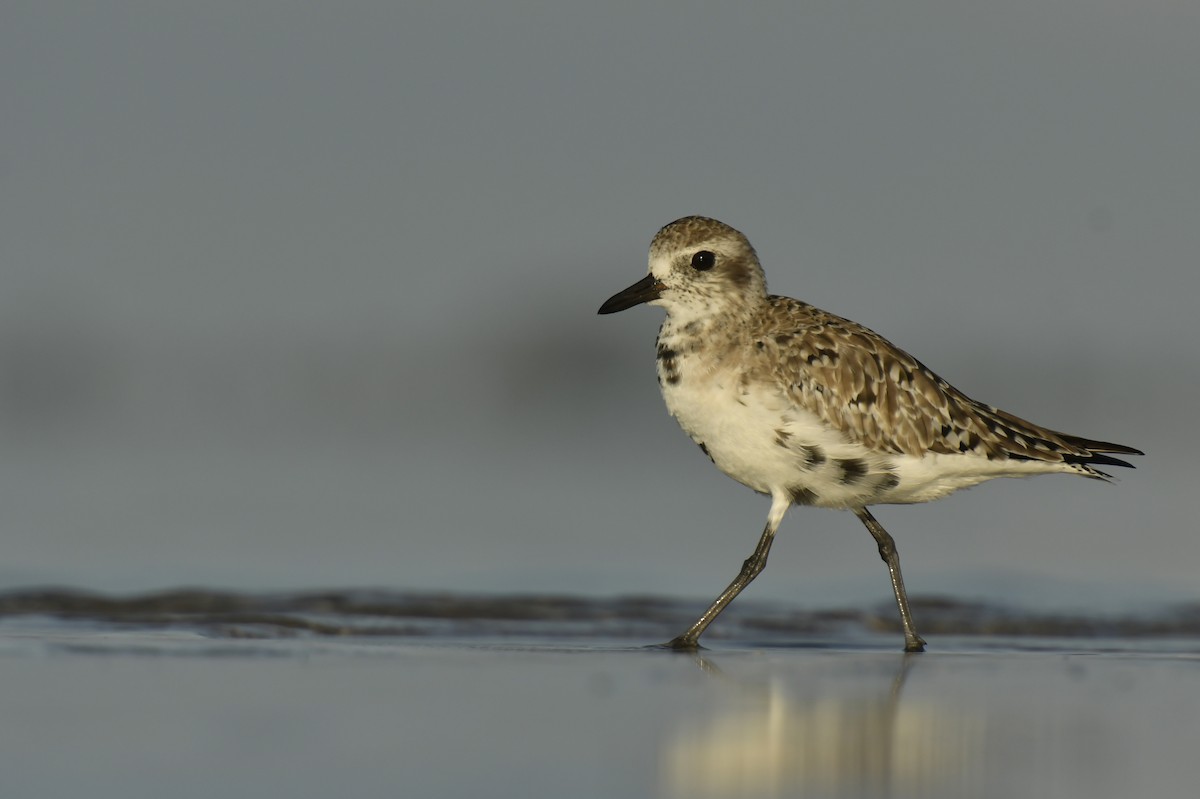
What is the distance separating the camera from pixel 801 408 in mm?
10078

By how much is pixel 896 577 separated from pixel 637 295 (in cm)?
221

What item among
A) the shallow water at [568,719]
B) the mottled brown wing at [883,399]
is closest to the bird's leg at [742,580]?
the shallow water at [568,719]

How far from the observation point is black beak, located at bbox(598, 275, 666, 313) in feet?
34.8

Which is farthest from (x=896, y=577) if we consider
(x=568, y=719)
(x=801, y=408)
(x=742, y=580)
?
(x=568, y=719)

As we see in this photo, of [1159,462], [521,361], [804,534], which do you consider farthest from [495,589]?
[521,361]

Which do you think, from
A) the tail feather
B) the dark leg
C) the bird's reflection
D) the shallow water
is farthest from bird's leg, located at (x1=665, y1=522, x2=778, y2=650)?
the tail feather

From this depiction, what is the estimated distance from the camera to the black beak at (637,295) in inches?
417

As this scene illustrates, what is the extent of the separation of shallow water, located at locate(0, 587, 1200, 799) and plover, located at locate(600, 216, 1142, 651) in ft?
3.25

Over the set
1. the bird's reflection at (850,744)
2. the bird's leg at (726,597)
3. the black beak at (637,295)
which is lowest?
the bird's reflection at (850,744)

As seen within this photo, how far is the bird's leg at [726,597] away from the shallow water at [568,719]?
0.27 metres

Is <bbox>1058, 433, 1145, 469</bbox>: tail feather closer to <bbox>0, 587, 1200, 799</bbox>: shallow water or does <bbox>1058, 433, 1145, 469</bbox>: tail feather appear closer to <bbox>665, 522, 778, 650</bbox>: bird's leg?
<bbox>0, 587, 1200, 799</bbox>: shallow water

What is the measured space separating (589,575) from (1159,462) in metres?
8.82

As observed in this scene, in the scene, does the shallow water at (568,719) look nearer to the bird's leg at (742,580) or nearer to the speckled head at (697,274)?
the bird's leg at (742,580)

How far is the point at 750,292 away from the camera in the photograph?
10656 mm
